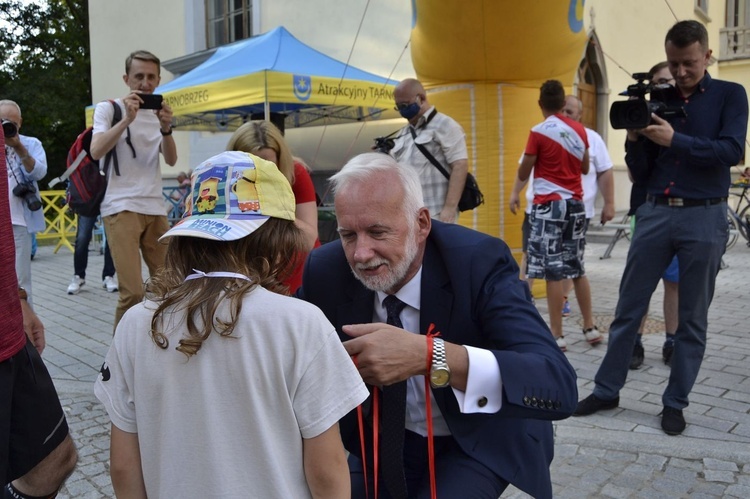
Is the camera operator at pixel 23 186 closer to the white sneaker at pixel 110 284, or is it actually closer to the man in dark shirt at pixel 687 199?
the white sneaker at pixel 110 284

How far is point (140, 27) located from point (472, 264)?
1722 cm

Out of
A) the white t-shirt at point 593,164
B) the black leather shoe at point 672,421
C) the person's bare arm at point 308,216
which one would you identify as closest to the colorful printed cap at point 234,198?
the person's bare arm at point 308,216

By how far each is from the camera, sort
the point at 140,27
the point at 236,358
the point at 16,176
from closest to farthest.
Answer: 1. the point at 236,358
2. the point at 16,176
3. the point at 140,27

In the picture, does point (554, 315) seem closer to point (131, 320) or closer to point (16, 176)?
point (131, 320)

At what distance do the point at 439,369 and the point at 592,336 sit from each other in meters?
3.96

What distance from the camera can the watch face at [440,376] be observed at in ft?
5.49

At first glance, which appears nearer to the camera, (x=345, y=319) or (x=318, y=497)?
(x=318, y=497)

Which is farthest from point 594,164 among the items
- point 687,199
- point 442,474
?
point 442,474

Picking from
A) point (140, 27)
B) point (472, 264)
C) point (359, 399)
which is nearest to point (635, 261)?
point (472, 264)

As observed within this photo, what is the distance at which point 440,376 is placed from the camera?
1.68m

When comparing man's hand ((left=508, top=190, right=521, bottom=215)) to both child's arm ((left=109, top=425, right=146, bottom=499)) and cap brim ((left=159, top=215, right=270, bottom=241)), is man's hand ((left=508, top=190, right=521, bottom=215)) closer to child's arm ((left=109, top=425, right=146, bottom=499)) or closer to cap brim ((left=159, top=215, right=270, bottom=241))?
cap brim ((left=159, top=215, right=270, bottom=241))

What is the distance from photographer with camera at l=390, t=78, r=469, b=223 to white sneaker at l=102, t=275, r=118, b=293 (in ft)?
15.3

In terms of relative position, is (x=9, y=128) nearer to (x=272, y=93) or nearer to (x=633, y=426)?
(x=272, y=93)

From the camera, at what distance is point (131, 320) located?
1517mm
